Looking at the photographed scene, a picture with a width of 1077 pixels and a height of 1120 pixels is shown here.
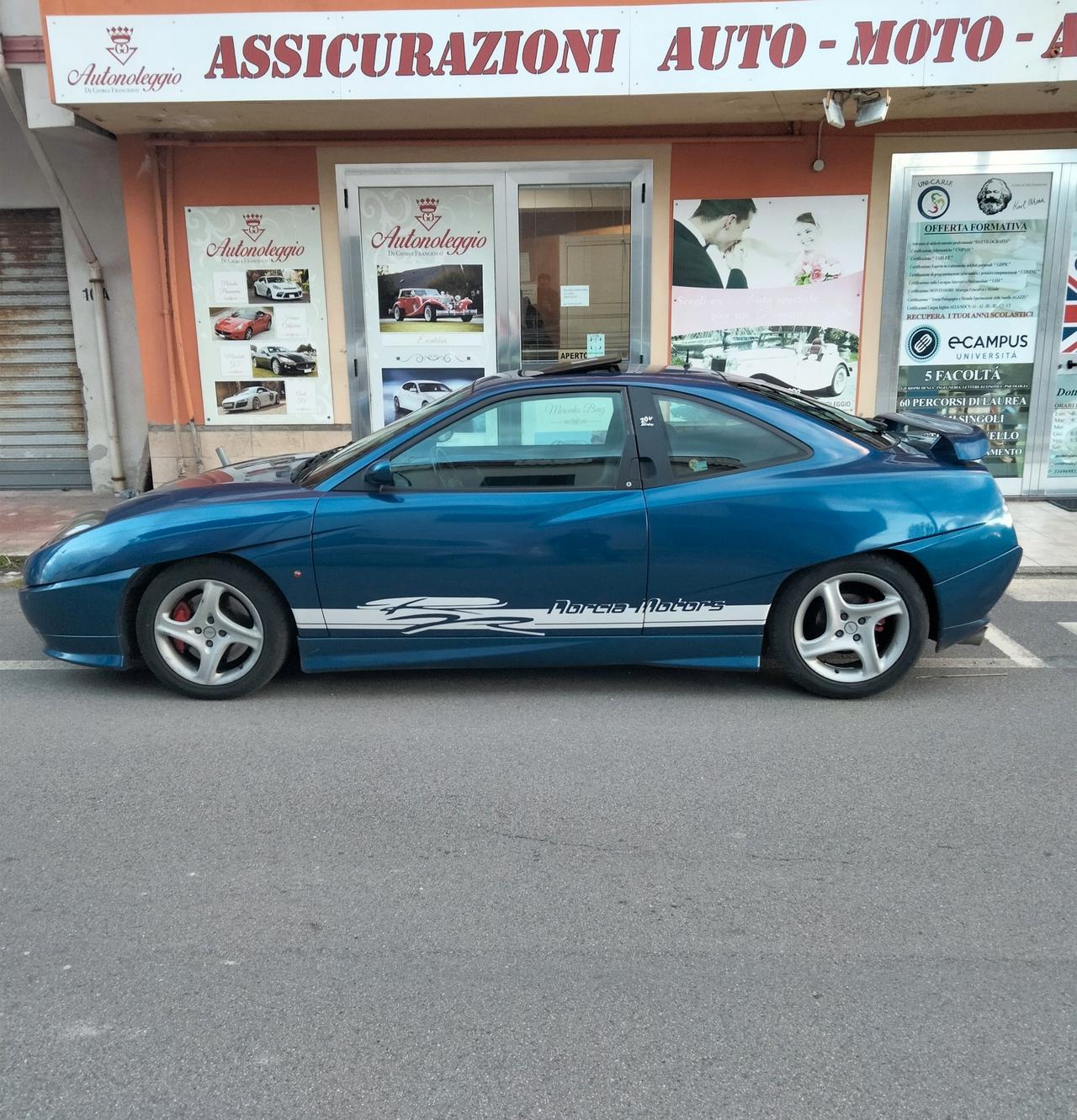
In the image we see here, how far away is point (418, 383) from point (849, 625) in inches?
220

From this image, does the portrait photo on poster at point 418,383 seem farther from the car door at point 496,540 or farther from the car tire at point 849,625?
the car tire at point 849,625

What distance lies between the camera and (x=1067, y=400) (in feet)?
30.1

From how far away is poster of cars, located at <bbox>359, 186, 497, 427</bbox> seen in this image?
29.4 ft

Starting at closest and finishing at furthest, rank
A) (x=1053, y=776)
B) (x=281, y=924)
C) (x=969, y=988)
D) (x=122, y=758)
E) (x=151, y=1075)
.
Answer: (x=151, y=1075) → (x=969, y=988) → (x=281, y=924) → (x=1053, y=776) → (x=122, y=758)

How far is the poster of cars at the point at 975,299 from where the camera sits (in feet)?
28.8

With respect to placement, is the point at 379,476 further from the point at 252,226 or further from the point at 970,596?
the point at 252,226

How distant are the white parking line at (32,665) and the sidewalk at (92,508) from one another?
2425 millimetres

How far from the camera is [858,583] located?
4688 millimetres

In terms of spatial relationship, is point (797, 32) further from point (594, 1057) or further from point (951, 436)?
point (594, 1057)

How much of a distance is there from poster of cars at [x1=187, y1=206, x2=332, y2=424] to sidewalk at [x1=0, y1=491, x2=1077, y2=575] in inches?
64.6

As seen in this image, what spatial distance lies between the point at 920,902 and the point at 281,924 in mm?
1949

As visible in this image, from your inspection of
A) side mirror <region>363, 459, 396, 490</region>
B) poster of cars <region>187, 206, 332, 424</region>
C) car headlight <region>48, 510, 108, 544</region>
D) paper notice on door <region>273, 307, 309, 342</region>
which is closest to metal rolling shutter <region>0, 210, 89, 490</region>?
poster of cars <region>187, 206, 332, 424</region>

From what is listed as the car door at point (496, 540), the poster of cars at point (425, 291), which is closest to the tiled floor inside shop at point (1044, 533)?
the car door at point (496, 540)

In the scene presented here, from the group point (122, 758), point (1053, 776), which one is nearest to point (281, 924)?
point (122, 758)
